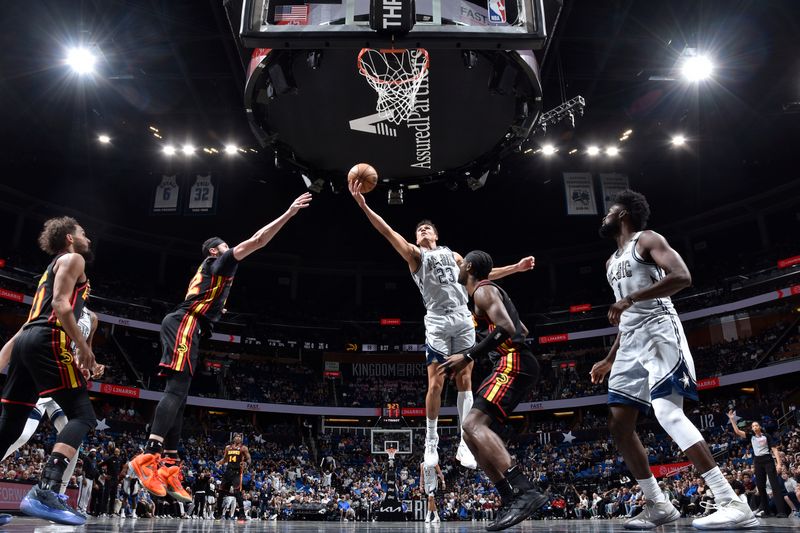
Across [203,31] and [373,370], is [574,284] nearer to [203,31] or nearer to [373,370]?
[373,370]

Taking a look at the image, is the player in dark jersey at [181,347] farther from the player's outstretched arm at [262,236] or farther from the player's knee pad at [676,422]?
the player's knee pad at [676,422]

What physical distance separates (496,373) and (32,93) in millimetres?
19293

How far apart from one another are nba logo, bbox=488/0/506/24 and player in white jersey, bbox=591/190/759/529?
258cm

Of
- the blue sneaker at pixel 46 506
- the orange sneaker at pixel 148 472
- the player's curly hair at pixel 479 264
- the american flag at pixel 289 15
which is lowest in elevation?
the blue sneaker at pixel 46 506

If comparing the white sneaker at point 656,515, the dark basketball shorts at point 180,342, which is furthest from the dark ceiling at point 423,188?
the white sneaker at point 656,515

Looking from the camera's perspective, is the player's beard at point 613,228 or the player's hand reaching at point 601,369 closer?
the player's beard at point 613,228

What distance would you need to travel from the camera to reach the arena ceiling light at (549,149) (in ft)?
66.2

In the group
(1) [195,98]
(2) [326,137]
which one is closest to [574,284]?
(1) [195,98]

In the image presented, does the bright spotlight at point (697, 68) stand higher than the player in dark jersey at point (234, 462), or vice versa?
the bright spotlight at point (697, 68)

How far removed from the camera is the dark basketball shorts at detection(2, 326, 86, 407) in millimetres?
3875

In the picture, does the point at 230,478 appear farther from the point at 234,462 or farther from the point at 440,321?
the point at 440,321

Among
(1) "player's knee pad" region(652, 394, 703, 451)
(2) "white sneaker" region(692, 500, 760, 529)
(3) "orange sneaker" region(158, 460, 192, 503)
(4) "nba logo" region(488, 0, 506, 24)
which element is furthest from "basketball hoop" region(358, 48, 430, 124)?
(2) "white sneaker" region(692, 500, 760, 529)

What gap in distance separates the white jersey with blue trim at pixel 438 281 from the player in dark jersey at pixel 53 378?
3.29m

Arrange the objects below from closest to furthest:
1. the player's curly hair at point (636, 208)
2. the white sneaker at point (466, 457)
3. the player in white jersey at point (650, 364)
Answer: the player in white jersey at point (650, 364), the player's curly hair at point (636, 208), the white sneaker at point (466, 457)
